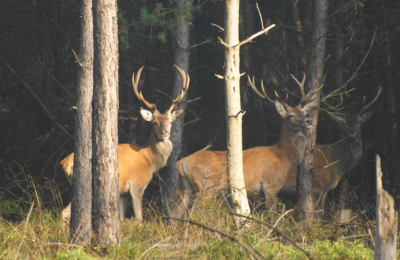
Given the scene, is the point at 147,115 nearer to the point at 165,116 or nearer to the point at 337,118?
the point at 165,116

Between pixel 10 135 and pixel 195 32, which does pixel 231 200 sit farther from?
pixel 195 32

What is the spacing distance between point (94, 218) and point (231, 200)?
188 cm

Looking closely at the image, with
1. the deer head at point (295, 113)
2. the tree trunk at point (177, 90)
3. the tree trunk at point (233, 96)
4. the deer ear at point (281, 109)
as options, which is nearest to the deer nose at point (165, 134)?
the tree trunk at point (177, 90)

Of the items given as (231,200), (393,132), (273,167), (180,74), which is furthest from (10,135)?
(393,132)

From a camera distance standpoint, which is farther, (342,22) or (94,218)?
(342,22)

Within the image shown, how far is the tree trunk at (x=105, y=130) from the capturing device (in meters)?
5.37

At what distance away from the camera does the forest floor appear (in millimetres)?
4863

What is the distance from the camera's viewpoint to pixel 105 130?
212 inches

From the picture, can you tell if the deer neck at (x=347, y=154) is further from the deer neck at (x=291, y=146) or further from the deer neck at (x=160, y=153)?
the deer neck at (x=160, y=153)

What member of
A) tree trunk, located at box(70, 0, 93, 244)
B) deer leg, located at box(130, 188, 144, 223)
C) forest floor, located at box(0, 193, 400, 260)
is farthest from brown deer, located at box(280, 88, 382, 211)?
Answer: tree trunk, located at box(70, 0, 93, 244)

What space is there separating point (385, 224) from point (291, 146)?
545 centimetres

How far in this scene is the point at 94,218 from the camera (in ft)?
17.7

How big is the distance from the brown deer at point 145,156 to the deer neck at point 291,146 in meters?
1.81

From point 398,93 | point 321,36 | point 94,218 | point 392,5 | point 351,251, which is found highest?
point 392,5
